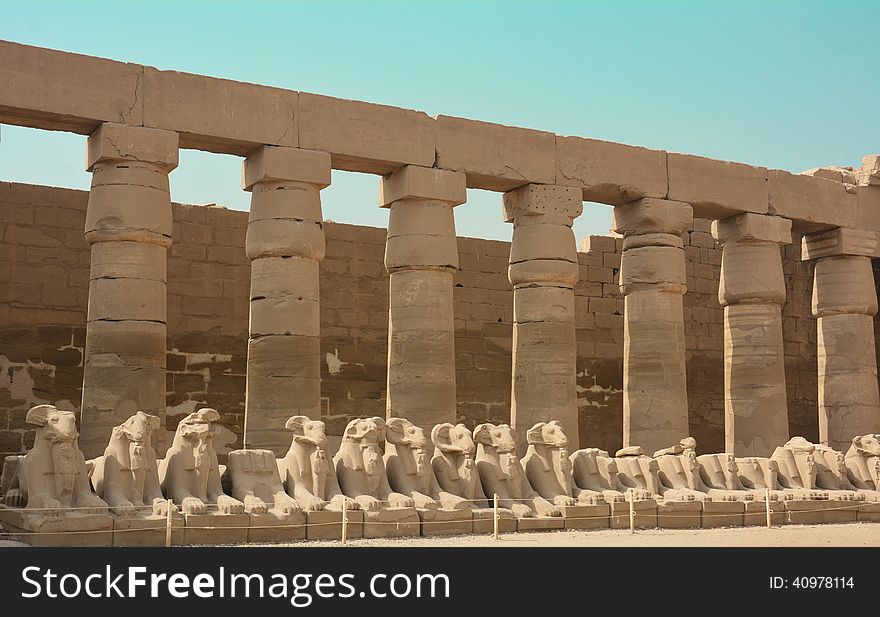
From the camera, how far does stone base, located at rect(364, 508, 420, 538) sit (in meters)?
12.1

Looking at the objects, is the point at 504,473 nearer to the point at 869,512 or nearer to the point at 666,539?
the point at 666,539

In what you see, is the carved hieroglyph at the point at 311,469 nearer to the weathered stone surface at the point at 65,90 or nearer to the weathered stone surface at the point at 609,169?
the weathered stone surface at the point at 65,90

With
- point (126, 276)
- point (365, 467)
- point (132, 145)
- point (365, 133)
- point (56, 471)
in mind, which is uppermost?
point (365, 133)

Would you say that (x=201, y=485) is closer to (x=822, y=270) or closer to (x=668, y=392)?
(x=668, y=392)

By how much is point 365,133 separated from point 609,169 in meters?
4.22

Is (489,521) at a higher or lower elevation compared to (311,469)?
lower

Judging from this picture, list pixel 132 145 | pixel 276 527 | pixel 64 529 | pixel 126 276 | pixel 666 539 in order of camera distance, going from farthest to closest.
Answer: pixel 132 145 < pixel 126 276 < pixel 666 539 < pixel 276 527 < pixel 64 529

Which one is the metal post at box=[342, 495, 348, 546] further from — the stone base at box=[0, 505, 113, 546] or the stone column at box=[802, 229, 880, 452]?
the stone column at box=[802, 229, 880, 452]

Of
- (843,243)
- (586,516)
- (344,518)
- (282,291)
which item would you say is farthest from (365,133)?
(843,243)

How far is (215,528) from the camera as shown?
11312 mm

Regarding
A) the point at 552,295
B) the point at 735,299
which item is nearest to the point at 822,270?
the point at 735,299

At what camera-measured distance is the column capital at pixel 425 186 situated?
54.8 feet

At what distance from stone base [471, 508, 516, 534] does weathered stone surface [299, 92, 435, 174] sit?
5760mm

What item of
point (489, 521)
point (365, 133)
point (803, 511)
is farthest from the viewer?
point (365, 133)
